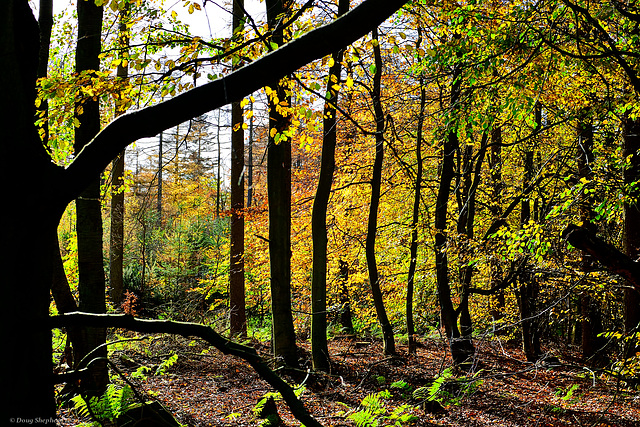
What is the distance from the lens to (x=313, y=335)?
9.62m

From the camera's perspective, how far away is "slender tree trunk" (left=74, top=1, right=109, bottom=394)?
527cm

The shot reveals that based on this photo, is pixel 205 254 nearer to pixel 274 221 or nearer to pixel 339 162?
pixel 339 162

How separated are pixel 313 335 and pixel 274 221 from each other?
254 cm

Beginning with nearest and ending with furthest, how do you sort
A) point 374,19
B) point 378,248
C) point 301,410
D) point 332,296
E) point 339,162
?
1. point 374,19
2. point 301,410
3. point 339,162
4. point 378,248
5. point 332,296

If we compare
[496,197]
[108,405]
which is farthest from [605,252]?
[496,197]

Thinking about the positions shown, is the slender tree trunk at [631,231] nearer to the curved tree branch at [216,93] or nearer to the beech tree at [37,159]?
the curved tree branch at [216,93]

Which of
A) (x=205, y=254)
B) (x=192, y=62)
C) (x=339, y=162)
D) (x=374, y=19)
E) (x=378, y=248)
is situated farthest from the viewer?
(x=205, y=254)

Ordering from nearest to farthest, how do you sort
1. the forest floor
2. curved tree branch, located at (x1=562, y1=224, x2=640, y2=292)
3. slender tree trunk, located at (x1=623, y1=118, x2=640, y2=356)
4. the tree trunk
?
the tree trunk → curved tree branch, located at (x1=562, y1=224, x2=640, y2=292) → the forest floor → slender tree trunk, located at (x1=623, y1=118, x2=640, y2=356)

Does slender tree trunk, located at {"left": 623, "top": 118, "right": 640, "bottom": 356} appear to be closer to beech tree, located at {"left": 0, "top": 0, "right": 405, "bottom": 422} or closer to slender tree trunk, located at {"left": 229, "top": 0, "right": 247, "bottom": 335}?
beech tree, located at {"left": 0, "top": 0, "right": 405, "bottom": 422}

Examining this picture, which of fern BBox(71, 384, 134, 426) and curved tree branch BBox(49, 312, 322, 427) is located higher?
curved tree branch BBox(49, 312, 322, 427)

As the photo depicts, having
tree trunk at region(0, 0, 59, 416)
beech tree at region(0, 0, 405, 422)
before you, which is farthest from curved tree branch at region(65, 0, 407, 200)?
tree trunk at region(0, 0, 59, 416)

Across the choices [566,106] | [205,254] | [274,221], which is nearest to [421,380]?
[274,221]

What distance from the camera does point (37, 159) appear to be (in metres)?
1.70

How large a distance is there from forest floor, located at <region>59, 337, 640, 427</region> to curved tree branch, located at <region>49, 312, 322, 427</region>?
394 centimetres
